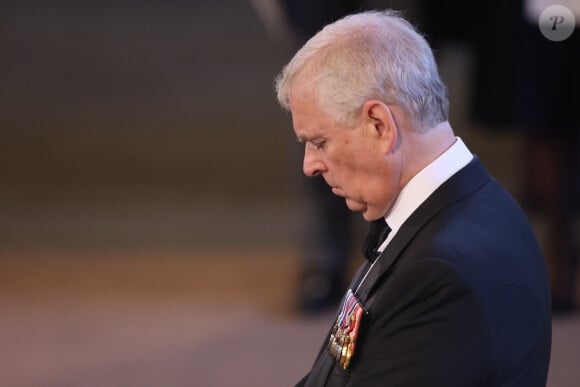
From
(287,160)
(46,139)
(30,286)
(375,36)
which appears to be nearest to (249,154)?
(287,160)

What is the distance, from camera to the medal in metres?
1.51

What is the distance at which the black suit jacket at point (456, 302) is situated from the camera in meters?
1.41

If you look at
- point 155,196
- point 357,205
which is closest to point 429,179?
point 357,205

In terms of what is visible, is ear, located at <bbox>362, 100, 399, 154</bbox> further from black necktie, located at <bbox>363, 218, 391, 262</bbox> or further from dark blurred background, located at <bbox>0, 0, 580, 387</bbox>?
dark blurred background, located at <bbox>0, 0, 580, 387</bbox>

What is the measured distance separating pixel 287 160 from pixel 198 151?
23.1 inches

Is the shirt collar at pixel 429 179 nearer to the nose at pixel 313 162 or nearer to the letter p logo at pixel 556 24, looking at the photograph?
the nose at pixel 313 162

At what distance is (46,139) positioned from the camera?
22.2 feet

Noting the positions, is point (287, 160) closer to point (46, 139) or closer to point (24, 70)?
point (46, 139)

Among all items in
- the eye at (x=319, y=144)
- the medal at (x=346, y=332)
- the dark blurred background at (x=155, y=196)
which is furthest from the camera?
the dark blurred background at (x=155, y=196)

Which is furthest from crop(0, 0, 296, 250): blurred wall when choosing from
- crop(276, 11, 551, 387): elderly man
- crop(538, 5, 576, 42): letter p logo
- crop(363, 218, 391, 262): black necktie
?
crop(276, 11, 551, 387): elderly man

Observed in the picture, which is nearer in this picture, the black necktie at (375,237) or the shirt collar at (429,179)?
the shirt collar at (429,179)

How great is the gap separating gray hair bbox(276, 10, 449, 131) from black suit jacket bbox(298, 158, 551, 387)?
13cm

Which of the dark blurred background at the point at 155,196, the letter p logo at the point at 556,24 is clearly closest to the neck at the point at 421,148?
the dark blurred background at the point at 155,196

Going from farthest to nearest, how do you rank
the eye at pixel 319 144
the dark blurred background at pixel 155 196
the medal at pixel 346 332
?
1. the dark blurred background at pixel 155 196
2. the eye at pixel 319 144
3. the medal at pixel 346 332
